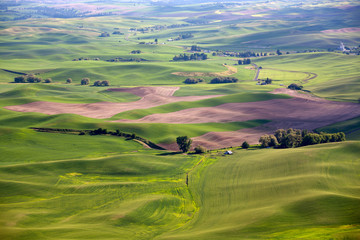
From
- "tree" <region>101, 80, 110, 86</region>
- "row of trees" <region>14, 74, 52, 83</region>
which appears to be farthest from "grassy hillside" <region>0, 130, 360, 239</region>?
"row of trees" <region>14, 74, 52, 83</region>

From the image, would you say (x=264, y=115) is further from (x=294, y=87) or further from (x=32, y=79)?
(x=32, y=79)

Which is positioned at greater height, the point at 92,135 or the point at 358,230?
the point at 92,135

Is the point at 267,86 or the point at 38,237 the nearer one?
the point at 38,237

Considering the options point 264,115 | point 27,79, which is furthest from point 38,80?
point 264,115

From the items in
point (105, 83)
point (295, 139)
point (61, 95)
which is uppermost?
point (105, 83)

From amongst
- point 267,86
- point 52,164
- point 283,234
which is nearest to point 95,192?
point 52,164

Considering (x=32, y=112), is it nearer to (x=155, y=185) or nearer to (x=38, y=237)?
(x=155, y=185)
